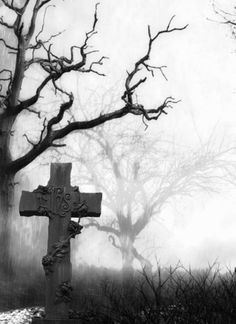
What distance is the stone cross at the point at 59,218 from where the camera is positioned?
6.97 meters

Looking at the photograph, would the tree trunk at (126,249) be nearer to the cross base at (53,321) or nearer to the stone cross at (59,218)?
the stone cross at (59,218)

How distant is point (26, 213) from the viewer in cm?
741

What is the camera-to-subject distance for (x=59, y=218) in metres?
7.33

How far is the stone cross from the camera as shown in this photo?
22.9 ft

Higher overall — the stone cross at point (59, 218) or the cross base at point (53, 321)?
the stone cross at point (59, 218)

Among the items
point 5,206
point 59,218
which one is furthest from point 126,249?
point 59,218

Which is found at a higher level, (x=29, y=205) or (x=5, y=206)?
(x=5, y=206)

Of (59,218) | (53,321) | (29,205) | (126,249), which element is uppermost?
(29,205)

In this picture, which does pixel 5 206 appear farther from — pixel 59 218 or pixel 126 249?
pixel 126 249

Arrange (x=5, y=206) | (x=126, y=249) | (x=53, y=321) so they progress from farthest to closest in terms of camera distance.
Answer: (x=126, y=249) < (x=5, y=206) < (x=53, y=321)

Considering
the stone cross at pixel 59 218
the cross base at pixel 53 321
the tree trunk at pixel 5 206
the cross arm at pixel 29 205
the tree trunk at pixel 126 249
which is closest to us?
the cross base at pixel 53 321

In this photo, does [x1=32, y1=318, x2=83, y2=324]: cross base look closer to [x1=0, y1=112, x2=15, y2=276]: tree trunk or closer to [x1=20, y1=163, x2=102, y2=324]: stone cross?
[x1=20, y1=163, x2=102, y2=324]: stone cross

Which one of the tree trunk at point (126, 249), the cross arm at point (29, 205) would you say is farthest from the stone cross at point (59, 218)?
the tree trunk at point (126, 249)

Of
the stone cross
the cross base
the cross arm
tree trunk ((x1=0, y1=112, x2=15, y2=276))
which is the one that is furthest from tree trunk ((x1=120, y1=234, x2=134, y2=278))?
the cross base
